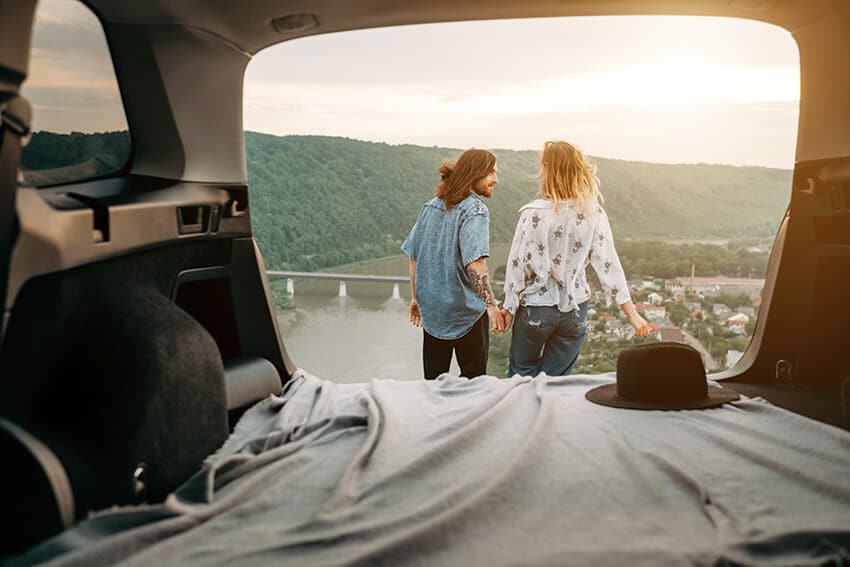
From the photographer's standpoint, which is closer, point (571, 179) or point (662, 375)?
point (662, 375)

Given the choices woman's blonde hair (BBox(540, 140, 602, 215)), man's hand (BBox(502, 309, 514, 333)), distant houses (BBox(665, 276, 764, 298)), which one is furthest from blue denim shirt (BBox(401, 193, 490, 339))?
distant houses (BBox(665, 276, 764, 298))

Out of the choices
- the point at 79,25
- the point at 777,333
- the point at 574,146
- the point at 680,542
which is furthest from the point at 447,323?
the point at 680,542

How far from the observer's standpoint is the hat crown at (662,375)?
2244mm

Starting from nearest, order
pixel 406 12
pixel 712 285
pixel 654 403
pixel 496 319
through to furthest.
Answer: pixel 654 403 < pixel 406 12 < pixel 496 319 < pixel 712 285

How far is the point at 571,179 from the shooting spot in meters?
3.46

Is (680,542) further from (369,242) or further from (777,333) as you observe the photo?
(369,242)

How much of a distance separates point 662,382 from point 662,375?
0.02 m

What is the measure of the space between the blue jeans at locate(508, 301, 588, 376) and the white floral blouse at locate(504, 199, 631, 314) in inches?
1.8

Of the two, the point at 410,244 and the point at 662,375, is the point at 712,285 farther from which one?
the point at 662,375

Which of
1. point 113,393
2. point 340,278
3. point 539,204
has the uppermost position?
point 539,204

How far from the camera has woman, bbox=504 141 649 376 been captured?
3.43 meters

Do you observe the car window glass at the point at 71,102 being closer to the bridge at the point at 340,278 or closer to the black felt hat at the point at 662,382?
the black felt hat at the point at 662,382

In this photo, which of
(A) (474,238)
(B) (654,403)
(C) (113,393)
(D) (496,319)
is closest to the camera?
(C) (113,393)

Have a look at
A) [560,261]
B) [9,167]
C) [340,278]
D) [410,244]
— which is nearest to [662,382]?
[560,261]
